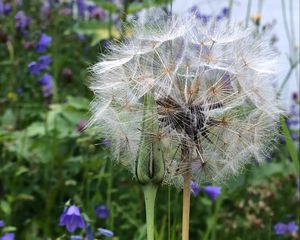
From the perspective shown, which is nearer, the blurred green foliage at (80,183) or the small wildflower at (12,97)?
the blurred green foliage at (80,183)

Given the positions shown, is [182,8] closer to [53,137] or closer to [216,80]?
[216,80]

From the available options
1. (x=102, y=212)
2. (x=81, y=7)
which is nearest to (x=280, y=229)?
(x=102, y=212)

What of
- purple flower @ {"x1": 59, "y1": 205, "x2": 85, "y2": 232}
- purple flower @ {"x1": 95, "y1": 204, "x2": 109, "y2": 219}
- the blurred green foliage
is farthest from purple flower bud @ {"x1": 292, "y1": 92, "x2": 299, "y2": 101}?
purple flower @ {"x1": 59, "y1": 205, "x2": 85, "y2": 232}

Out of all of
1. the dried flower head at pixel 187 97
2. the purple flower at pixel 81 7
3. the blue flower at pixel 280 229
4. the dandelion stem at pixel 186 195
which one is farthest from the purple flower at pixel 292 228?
the purple flower at pixel 81 7

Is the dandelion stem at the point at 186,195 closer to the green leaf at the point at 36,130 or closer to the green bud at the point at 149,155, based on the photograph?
the green bud at the point at 149,155

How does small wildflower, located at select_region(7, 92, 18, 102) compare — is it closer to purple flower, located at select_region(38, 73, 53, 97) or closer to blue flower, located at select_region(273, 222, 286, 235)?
purple flower, located at select_region(38, 73, 53, 97)

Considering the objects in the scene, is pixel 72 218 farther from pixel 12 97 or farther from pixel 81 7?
pixel 81 7
